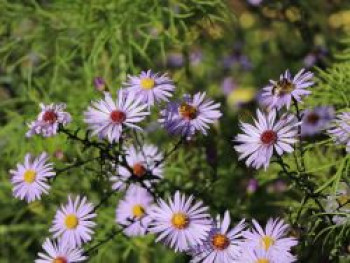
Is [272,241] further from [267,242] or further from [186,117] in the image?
[186,117]

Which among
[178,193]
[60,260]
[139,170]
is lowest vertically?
[60,260]

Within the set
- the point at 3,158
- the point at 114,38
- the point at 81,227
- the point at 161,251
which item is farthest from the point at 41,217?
the point at 81,227

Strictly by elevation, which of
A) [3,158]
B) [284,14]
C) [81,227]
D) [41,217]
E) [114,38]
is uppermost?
[284,14]

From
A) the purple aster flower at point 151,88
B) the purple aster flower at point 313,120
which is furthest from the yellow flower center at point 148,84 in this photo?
the purple aster flower at point 313,120

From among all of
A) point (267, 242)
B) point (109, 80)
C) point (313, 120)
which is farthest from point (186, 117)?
point (109, 80)

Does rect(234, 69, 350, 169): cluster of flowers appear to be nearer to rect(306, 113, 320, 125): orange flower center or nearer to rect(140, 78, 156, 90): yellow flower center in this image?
rect(140, 78, 156, 90): yellow flower center

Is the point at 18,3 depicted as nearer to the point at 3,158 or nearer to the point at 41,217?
the point at 3,158

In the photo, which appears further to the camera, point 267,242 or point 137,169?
point 137,169
